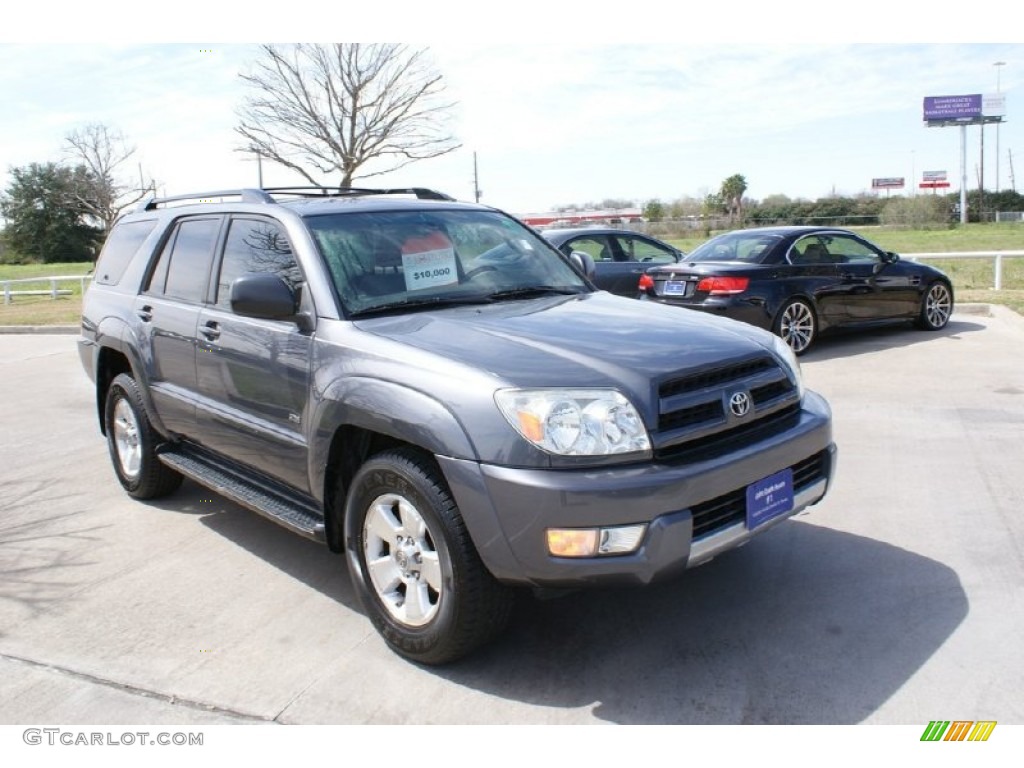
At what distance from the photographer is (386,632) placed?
350 centimetres

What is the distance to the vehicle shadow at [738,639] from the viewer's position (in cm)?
309

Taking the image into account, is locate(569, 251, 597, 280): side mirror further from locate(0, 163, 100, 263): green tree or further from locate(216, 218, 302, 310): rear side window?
locate(0, 163, 100, 263): green tree

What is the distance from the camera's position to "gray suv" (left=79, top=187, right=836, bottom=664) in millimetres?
2986

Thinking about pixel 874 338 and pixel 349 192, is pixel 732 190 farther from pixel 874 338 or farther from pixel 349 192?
pixel 349 192

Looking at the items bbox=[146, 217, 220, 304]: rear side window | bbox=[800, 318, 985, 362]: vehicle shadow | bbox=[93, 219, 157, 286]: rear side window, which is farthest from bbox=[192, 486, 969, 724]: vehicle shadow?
bbox=[800, 318, 985, 362]: vehicle shadow

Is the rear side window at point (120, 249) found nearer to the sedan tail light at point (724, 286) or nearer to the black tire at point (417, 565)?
the black tire at point (417, 565)

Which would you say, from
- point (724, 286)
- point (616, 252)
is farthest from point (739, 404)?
point (616, 252)

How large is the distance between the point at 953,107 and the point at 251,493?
98217 mm

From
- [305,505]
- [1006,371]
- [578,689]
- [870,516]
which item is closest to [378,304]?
[305,505]

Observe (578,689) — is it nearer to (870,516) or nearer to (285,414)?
(285,414)

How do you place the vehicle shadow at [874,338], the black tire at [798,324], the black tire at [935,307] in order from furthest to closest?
the black tire at [935,307]
the vehicle shadow at [874,338]
the black tire at [798,324]

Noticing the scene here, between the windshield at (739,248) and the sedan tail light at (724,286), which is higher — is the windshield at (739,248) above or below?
above

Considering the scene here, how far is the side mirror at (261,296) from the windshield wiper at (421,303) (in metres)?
0.30
